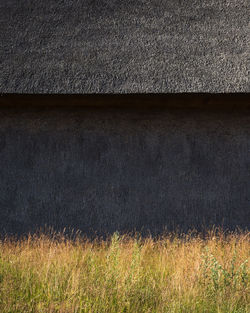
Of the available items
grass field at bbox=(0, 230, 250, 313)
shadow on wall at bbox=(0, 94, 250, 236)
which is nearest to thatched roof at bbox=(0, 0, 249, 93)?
shadow on wall at bbox=(0, 94, 250, 236)

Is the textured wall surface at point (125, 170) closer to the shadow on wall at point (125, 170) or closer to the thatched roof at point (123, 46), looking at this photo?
the shadow on wall at point (125, 170)

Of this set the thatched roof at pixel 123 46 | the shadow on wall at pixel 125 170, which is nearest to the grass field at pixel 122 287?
the shadow on wall at pixel 125 170

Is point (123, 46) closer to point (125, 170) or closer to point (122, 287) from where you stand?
point (125, 170)

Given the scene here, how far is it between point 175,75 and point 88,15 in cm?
184

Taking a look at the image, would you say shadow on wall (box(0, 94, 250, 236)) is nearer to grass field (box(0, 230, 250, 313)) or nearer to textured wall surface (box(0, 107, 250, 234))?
textured wall surface (box(0, 107, 250, 234))

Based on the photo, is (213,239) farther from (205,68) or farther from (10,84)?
(10,84)

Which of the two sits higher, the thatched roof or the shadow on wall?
the thatched roof

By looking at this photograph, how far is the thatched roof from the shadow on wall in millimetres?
422

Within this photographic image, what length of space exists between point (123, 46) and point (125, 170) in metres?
1.57

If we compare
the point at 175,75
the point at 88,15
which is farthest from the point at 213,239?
the point at 88,15

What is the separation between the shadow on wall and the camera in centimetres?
397

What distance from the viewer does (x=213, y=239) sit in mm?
3666

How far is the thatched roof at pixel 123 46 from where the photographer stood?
12.6 ft

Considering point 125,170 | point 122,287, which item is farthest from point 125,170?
point 122,287
